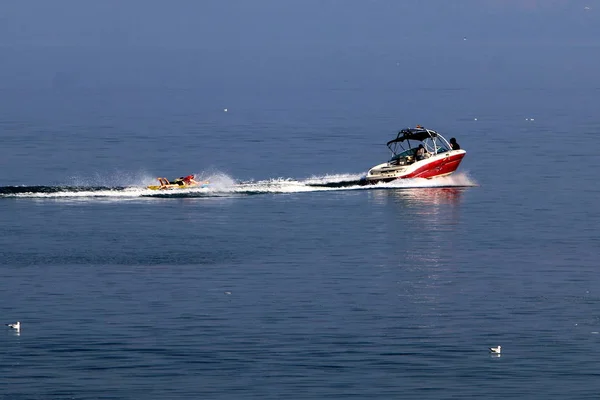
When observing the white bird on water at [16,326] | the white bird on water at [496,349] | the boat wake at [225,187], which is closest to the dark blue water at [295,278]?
the boat wake at [225,187]

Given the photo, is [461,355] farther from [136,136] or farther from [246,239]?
[136,136]

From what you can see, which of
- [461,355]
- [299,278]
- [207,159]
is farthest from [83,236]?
[207,159]

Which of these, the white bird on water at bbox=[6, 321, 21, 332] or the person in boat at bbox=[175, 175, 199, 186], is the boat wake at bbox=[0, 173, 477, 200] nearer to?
the person in boat at bbox=[175, 175, 199, 186]

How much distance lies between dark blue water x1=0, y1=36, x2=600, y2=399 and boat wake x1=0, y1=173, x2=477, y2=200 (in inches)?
7.4

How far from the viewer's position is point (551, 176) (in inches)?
4542

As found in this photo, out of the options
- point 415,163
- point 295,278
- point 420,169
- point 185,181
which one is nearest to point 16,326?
point 295,278


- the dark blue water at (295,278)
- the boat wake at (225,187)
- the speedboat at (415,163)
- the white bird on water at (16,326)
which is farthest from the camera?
the speedboat at (415,163)

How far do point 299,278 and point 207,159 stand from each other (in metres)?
57.5

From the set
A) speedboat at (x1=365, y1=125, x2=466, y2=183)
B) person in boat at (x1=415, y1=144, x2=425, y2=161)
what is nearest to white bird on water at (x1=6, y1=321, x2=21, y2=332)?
speedboat at (x1=365, y1=125, x2=466, y2=183)

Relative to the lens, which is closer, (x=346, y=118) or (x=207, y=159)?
(x=207, y=159)

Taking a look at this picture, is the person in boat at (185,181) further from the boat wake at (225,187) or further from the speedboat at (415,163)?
the speedboat at (415,163)

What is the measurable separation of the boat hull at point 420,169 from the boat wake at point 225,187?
0.39 metres

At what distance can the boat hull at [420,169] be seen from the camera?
10206 centimetres

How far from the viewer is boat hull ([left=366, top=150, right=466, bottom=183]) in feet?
335
